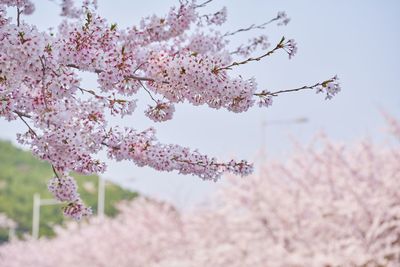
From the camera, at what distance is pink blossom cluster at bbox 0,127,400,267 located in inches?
446

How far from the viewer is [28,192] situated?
50.2 m

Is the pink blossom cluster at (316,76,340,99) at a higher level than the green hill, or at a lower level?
lower

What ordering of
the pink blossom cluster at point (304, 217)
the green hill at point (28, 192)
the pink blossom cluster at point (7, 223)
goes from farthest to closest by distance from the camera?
1. the green hill at point (28, 192)
2. the pink blossom cluster at point (7, 223)
3. the pink blossom cluster at point (304, 217)

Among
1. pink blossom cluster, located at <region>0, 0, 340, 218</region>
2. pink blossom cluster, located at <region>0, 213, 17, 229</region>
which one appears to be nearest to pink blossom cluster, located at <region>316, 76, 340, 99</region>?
pink blossom cluster, located at <region>0, 0, 340, 218</region>

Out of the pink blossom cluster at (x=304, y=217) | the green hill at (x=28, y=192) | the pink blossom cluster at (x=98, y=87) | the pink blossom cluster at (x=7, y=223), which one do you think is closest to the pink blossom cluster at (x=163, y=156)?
the pink blossom cluster at (x=98, y=87)

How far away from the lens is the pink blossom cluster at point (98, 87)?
3.06m

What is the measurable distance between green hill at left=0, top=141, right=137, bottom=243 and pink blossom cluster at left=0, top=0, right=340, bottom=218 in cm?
3758

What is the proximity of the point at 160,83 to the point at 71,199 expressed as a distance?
2.81 ft

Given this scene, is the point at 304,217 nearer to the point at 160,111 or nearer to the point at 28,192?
the point at 160,111

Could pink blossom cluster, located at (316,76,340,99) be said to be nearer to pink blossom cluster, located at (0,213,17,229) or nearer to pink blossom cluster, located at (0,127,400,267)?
pink blossom cluster, located at (0,127,400,267)

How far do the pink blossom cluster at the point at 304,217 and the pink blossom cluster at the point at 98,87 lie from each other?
7610 millimetres

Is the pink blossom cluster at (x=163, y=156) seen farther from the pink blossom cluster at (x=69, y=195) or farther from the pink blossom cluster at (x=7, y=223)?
the pink blossom cluster at (x=7, y=223)

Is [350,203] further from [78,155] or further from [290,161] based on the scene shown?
[78,155]

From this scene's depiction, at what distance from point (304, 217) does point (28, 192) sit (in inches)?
1567
